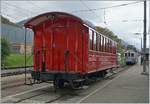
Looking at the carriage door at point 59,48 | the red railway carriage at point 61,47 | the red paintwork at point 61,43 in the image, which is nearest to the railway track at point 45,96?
the red railway carriage at point 61,47

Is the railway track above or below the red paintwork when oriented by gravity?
below

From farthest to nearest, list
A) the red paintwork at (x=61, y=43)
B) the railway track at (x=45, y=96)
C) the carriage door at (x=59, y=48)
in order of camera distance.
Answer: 1. the carriage door at (x=59, y=48)
2. the red paintwork at (x=61, y=43)
3. the railway track at (x=45, y=96)

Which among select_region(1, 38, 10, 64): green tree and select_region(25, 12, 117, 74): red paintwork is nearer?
select_region(25, 12, 117, 74): red paintwork

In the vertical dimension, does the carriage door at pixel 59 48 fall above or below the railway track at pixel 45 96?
above

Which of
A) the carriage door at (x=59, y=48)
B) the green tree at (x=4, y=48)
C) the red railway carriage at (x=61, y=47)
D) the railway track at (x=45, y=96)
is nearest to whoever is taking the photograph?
the railway track at (x=45, y=96)

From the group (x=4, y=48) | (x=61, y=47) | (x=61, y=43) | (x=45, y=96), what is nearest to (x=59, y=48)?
(x=61, y=47)

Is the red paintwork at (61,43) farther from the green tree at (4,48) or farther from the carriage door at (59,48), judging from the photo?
the green tree at (4,48)

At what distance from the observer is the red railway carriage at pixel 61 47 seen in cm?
1608

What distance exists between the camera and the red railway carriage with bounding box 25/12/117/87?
52.7 feet

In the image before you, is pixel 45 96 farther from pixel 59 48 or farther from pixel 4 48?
pixel 4 48

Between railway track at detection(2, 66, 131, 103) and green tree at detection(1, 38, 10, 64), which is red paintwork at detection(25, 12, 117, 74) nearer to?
railway track at detection(2, 66, 131, 103)

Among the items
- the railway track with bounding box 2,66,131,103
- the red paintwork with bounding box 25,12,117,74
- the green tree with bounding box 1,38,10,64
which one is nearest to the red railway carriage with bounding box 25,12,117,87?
the red paintwork with bounding box 25,12,117,74

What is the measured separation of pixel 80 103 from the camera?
1295 cm

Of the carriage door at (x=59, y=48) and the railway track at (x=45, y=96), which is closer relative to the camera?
the railway track at (x=45, y=96)
